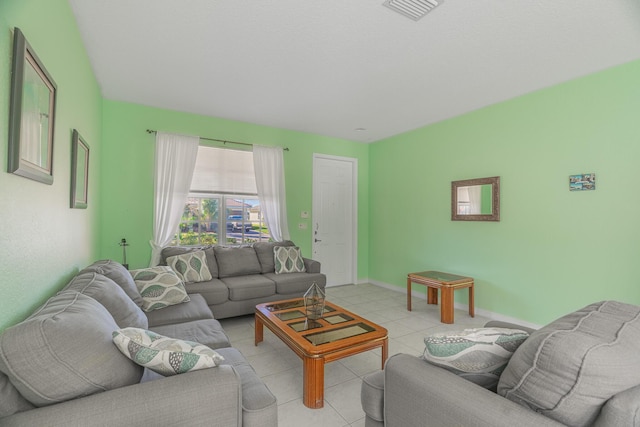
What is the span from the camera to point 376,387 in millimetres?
1387

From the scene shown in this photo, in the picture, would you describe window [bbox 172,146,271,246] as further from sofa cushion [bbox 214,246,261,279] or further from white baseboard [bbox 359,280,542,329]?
white baseboard [bbox 359,280,542,329]

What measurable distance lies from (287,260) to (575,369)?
3.48 meters

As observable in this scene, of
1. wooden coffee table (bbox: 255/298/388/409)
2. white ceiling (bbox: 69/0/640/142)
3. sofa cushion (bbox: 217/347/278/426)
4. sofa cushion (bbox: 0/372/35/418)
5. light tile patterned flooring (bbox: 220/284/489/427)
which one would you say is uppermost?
white ceiling (bbox: 69/0/640/142)

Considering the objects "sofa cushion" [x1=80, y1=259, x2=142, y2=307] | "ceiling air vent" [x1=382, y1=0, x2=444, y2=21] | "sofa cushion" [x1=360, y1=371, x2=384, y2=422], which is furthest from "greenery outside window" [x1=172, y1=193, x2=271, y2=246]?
"sofa cushion" [x1=360, y1=371, x2=384, y2=422]

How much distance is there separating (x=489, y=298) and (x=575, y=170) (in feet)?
5.73

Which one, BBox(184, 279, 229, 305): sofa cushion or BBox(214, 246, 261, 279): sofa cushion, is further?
BBox(214, 246, 261, 279): sofa cushion

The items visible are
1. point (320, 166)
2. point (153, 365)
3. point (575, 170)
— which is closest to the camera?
point (153, 365)

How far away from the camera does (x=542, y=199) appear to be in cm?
325

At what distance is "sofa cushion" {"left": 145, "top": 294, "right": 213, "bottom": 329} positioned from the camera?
2.35 metres

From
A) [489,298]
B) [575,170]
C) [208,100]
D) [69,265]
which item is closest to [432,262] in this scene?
[489,298]

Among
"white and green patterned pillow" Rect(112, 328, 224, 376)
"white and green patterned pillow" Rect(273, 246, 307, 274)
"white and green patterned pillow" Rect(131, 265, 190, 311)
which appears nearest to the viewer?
"white and green patterned pillow" Rect(112, 328, 224, 376)

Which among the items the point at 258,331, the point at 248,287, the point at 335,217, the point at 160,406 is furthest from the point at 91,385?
the point at 335,217

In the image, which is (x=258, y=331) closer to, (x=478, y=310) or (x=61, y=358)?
(x=61, y=358)

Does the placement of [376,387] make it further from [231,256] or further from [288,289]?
[231,256]
